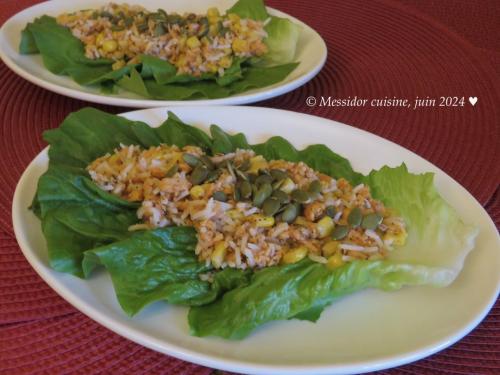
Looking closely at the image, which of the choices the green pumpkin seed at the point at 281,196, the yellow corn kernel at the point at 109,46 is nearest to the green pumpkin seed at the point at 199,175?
the green pumpkin seed at the point at 281,196

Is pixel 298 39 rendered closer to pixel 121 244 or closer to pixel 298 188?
pixel 298 188

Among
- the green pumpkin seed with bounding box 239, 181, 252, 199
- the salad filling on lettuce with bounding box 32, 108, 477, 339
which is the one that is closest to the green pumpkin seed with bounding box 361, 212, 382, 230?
the salad filling on lettuce with bounding box 32, 108, 477, 339

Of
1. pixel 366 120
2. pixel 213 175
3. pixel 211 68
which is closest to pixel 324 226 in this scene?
pixel 213 175

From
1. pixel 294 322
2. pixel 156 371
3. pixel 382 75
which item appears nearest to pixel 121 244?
pixel 156 371

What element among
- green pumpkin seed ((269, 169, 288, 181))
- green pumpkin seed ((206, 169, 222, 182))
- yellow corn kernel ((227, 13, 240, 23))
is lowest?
green pumpkin seed ((206, 169, 222, 182))

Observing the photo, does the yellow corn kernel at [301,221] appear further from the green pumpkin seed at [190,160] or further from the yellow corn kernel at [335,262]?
the green pumpkin seed at [190,160]

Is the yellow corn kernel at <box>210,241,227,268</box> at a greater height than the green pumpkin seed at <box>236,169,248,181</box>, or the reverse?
the green pumpkin seed at <box>236,169,248,181</box>

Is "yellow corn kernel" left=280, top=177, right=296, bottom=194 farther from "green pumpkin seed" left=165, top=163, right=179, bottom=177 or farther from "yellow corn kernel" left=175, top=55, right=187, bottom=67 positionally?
"yellow corn kernel" left=175, top=55, right=187, bottom=67
